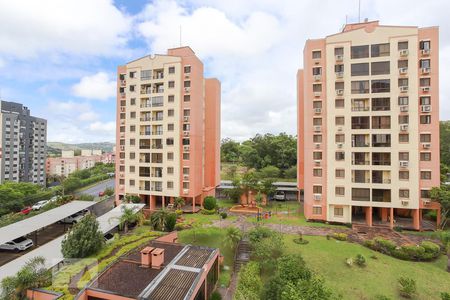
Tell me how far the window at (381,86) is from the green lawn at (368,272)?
759 inches

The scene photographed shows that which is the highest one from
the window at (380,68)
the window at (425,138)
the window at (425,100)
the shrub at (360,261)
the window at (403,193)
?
the window at (380,68)

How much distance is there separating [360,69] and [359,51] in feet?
7.76

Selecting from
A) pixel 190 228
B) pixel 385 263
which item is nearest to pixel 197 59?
pixel 190 228

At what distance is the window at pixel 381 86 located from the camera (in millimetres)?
29969

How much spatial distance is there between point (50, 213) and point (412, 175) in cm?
4456

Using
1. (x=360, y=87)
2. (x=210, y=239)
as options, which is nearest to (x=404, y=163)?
(x=360, y=87)

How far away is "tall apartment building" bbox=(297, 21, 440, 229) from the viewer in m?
28.9

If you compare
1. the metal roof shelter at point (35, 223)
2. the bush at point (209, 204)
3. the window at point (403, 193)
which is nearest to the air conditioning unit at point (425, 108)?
the window at point (403, 193)

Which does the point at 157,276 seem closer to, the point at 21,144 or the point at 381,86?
the point at 381,86

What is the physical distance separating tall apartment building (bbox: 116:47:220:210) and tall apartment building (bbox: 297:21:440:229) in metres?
17.3

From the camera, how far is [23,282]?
14.5 meters

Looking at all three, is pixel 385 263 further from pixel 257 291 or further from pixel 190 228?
pixel 190 228

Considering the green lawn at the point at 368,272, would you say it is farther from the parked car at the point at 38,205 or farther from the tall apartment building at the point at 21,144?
the tall apartment building at the point at 21,144

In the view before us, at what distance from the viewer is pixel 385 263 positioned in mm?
20906
